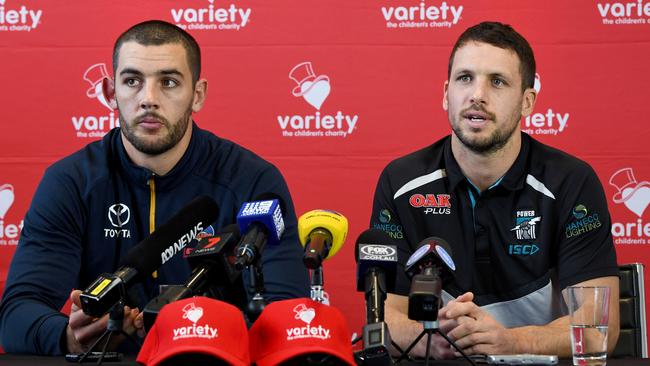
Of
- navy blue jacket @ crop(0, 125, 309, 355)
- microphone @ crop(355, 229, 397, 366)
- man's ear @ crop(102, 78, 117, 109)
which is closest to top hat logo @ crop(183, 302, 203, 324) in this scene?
microphone @ crop(355, 229, 397, 366)

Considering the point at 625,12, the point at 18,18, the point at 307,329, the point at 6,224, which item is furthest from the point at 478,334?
the point at 18,18

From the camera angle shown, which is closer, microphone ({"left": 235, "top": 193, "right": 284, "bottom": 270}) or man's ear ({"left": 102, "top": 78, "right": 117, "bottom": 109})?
microphone ({"left": 235, "top": 193, "right": 284, "bottom": 270})

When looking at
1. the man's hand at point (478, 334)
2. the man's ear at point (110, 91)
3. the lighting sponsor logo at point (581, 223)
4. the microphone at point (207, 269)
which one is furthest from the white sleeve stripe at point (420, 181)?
the microphone at point (207, 269)

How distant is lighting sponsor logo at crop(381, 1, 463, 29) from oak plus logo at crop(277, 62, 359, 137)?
34 centimetres

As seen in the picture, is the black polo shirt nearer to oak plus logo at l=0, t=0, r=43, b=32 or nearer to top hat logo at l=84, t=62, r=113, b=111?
top hat logo at l=84, t=62, r=113, b=111

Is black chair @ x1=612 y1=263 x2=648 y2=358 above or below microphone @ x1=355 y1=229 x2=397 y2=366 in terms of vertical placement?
below

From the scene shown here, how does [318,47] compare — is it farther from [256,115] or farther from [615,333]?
[615,333]

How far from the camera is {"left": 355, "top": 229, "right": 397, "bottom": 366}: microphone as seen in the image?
138 centimetres

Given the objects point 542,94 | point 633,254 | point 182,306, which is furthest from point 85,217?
point 633,254

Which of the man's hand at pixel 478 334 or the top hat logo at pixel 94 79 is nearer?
the man's hand at pixel 478 334

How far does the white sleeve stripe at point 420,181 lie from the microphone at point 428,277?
1032 millimetres

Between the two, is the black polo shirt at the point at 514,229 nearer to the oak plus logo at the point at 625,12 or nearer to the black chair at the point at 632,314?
the black chair at the point at 632,314

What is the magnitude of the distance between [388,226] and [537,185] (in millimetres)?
432

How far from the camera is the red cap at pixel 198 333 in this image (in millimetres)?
1302
